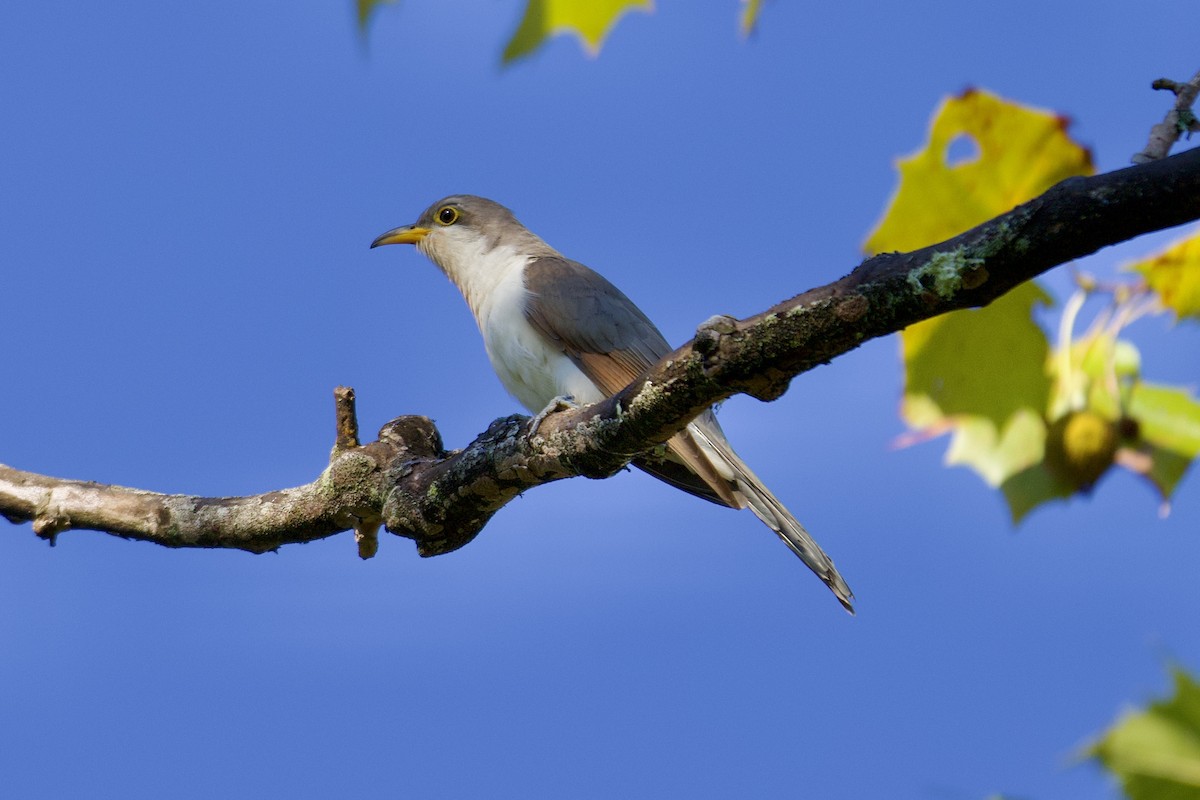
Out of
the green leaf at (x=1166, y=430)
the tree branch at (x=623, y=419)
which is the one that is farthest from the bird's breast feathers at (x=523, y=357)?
the green leaf at (x=1166, y=430)

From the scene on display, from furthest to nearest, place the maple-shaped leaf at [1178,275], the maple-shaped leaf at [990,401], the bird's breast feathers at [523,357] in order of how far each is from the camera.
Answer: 1. the bird's breast feathers at [523,357]
2. the maple-shaped leaf at [990,401]
3. the maple-shaped leaf at [1178,275]

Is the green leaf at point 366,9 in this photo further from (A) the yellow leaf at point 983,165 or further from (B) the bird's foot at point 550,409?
(B) the bird's foot at point 550,409

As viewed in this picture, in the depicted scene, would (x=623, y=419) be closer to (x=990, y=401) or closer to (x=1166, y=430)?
(x=990, y=401)

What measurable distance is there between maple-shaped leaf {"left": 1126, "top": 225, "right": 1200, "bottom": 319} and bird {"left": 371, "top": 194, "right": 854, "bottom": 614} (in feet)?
8.46

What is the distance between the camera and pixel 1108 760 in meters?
1.38

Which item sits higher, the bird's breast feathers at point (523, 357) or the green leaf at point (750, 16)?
the bird's breast feathers at point (523, 357)

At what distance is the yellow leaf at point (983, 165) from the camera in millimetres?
2387

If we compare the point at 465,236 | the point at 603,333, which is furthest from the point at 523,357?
the point at 465,236

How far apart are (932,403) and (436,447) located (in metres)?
3.30

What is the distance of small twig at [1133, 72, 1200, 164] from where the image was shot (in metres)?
2.52

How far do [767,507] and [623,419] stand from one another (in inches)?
62.1

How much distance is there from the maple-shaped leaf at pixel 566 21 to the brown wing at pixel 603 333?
2985 mm

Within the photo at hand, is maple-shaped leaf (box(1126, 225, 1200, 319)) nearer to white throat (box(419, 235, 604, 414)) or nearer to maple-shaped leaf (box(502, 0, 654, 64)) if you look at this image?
maple-shaped leaf (box(502, 0, 654, 64))

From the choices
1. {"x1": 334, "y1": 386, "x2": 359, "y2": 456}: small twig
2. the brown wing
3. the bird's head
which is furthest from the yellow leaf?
the bird's head
